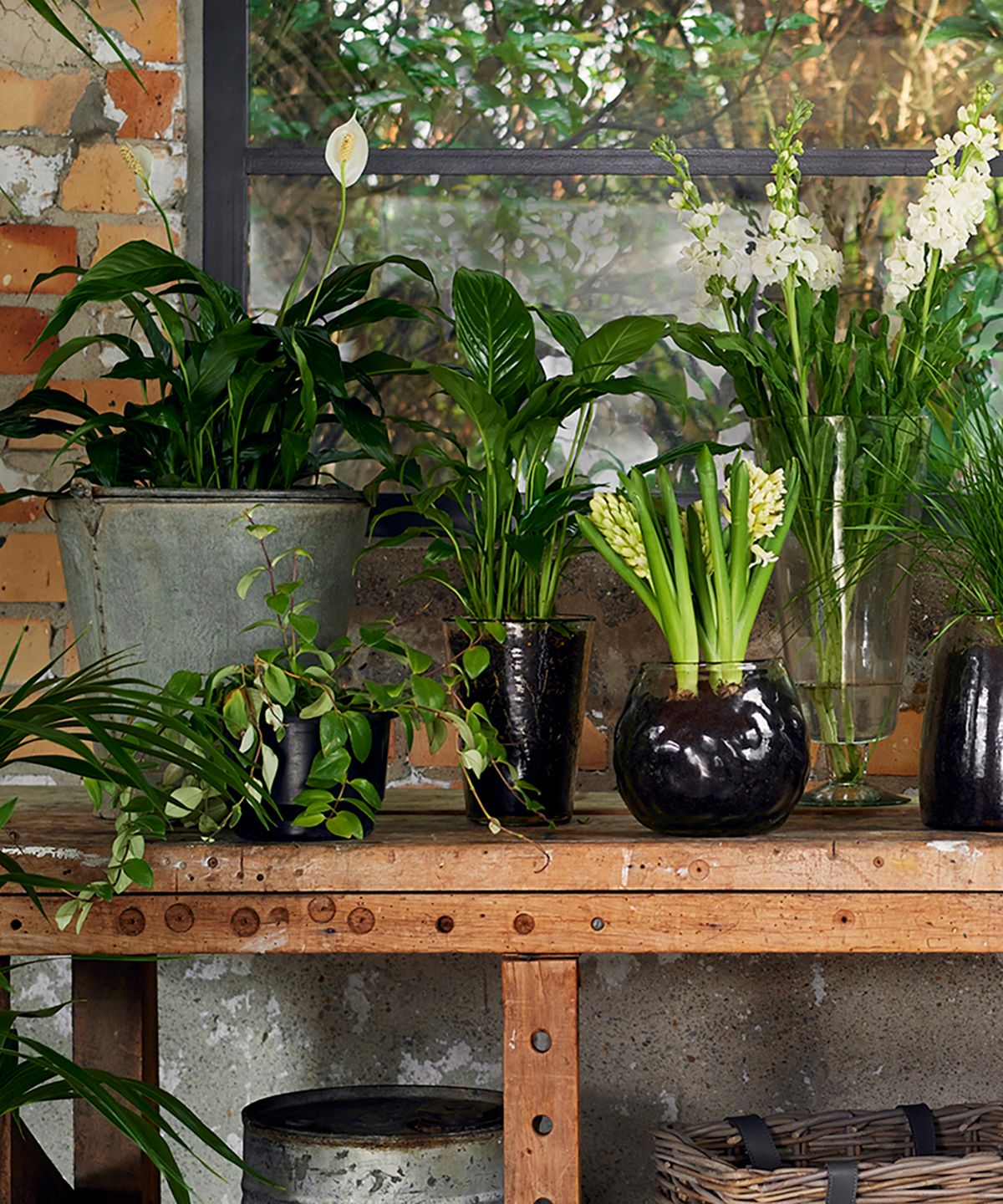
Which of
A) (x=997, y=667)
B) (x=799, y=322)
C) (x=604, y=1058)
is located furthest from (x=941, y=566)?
(x=604, y=1058)

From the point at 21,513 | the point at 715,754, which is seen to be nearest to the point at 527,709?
the point at 715,754

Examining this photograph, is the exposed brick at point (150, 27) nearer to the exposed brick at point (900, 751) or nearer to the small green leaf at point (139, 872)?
the small green leaf at point (139, 872)

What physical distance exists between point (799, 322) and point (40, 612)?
93 cm

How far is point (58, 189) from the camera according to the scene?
1.68 m

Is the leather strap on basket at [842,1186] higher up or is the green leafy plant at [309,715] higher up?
the green leafy plant at [309,715]

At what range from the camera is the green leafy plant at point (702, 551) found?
1.21 metres

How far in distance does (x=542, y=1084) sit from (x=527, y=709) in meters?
0.32

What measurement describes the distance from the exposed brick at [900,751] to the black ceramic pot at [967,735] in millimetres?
427

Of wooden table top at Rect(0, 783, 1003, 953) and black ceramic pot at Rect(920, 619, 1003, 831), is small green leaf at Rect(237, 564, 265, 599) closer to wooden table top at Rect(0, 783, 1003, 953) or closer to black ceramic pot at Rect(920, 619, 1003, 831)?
wooden table top at Rect(0, 783, 1003, 953)

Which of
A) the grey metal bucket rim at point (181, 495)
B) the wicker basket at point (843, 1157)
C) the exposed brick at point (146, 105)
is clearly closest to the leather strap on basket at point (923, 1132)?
the wicker basket at point (843, 1157)

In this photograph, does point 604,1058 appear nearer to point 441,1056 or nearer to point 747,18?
point 441,1056

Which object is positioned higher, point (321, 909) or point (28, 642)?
point (28, 642)

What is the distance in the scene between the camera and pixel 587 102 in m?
1.74

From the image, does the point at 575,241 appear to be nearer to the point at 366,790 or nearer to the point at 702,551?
the point at 702,551
